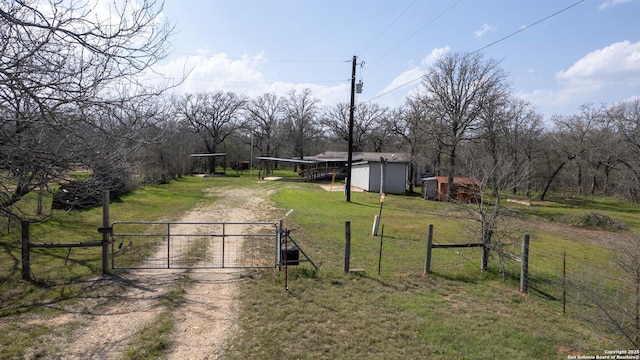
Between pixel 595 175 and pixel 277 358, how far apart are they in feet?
149

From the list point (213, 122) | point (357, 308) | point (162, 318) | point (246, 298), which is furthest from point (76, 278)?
point (213, 122)

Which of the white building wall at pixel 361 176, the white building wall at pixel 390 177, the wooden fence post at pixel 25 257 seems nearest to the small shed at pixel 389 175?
the white building wall at pixel 390 177

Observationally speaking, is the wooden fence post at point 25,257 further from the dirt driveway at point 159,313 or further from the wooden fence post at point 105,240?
the dirt driveway at point 159,313

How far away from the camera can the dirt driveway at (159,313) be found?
15.6 ft

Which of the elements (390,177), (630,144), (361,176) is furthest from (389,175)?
(630,144)

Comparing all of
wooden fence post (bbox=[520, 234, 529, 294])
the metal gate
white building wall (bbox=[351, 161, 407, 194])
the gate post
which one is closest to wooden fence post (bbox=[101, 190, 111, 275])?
the gate post

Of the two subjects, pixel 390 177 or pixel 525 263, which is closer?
pixel 525 263

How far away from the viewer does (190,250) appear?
33.0ft

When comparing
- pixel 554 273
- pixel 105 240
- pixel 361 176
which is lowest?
pixel 554 273

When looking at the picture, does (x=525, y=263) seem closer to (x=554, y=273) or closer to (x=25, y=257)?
(x=554, y=273)

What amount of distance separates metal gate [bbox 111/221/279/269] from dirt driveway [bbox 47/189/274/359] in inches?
24.9

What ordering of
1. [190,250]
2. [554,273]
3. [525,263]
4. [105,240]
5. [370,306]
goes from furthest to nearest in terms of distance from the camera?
[190,250]
[554,273]
[525,263]
[105,240]
[370,306]

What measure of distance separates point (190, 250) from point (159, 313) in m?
4.38

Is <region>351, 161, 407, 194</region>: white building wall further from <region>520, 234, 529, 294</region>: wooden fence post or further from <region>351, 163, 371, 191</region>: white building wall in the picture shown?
<region>520, 234, 529, 294</region>: wooden fence post
